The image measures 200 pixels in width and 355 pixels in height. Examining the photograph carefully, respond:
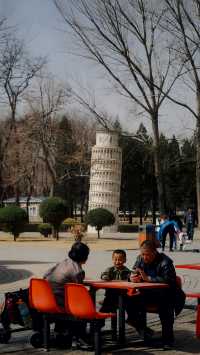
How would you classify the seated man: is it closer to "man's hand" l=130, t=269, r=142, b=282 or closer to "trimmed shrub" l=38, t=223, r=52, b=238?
"man's hand" l=130, t=269, r=142, b=282

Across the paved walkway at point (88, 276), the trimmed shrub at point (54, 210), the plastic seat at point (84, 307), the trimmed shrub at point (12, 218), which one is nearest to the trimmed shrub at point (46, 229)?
the trimmed shrub at point (54, 210)

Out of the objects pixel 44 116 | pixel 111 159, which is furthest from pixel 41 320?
pixel 44 116

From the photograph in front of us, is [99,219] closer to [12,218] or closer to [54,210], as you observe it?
[54,210]

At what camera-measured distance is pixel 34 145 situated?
52.9 m

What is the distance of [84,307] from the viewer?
6902 millimetres

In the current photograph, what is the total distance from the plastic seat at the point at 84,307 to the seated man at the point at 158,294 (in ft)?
2.67

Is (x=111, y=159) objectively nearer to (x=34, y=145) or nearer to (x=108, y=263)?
(x=34, y=145)

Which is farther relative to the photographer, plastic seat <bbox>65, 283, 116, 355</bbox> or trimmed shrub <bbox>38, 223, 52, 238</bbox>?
trimmed shrub <bbox>38, 223, 52, 238</bbox>

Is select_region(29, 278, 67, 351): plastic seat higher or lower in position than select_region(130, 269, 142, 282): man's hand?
lower

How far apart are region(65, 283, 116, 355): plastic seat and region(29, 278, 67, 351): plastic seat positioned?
11.9 inches

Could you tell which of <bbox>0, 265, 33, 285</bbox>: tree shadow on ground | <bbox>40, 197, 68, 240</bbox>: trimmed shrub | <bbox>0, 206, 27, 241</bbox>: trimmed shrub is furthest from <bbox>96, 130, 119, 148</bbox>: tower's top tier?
<bbox>0, 265, 33, 285</bbox>: tree shadow on ground

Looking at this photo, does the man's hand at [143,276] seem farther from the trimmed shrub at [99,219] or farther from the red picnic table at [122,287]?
the trimmed shrub at [99,219]

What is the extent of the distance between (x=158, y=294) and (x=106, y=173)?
108ft

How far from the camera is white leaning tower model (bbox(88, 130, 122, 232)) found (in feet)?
132
